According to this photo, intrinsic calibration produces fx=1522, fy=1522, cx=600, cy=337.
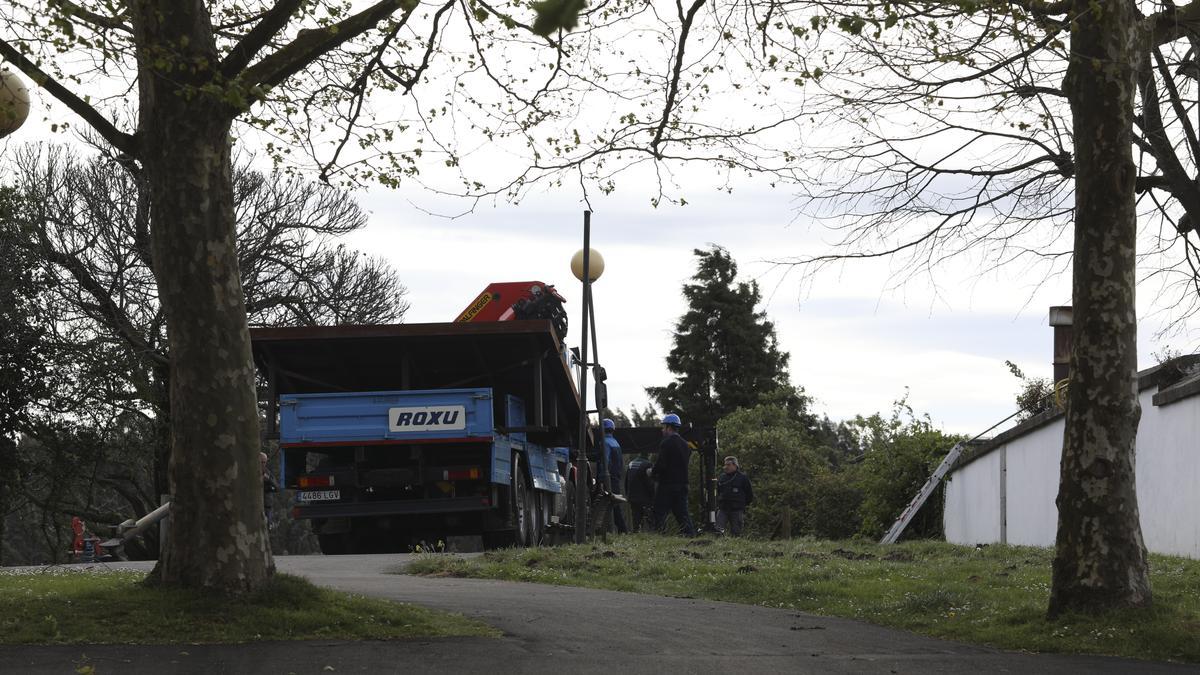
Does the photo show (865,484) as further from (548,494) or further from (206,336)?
(206,336)

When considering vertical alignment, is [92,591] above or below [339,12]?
below

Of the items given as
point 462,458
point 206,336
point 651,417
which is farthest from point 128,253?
point 651,417

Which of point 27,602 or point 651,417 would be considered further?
point 651,417

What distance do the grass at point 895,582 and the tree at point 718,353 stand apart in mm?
42882

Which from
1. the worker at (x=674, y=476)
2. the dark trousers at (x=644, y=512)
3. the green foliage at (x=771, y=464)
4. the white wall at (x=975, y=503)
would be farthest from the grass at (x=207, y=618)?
the green foliage at (x=771, y=464)

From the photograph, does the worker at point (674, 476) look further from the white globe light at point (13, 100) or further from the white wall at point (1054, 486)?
the white globe light at point (13, 100)

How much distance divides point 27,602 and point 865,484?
72.5ft

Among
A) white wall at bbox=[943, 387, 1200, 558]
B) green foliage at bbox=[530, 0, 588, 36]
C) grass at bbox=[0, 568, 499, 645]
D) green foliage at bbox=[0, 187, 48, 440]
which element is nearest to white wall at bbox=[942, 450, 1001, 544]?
white wall at bbox=[943, 387, 1200, 558]

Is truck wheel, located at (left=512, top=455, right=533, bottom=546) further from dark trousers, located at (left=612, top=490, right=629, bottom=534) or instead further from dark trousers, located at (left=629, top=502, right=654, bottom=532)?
dark trousers, located at (left=629, top=502, right=654, bottom=532)

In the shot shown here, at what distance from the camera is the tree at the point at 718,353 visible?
197 ft

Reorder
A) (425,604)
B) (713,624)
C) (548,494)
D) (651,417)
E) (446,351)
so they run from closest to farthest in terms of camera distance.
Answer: (713,624), (425,604), (446,351), (548,494), (651,417)

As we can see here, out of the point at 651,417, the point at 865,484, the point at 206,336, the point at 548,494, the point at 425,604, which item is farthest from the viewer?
the point at 651,417

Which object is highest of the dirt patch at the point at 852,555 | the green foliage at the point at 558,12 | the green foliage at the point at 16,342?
the green foliage at the point at 16,342

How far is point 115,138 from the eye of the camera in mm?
8797
